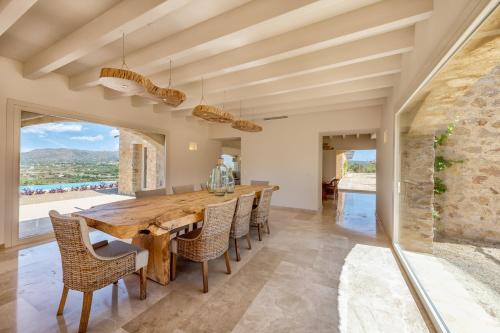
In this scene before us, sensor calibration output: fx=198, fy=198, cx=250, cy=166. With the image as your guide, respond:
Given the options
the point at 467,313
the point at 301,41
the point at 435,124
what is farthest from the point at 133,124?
the point at 467,313

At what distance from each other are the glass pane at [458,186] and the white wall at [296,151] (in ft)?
6.40

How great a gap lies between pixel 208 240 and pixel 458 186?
2.67 metres

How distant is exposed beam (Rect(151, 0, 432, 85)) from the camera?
1779 mm

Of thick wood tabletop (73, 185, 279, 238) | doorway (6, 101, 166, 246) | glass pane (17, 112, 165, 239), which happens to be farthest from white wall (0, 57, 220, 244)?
thick wood tabletop (73, 185, 279, 238)

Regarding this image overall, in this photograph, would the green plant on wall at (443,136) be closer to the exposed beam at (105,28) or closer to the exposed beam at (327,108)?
the exposed beam at (327,108)

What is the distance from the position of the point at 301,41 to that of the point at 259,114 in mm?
3335

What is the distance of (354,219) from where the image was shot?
14.9 feet

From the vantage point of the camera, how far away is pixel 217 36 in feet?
6.72

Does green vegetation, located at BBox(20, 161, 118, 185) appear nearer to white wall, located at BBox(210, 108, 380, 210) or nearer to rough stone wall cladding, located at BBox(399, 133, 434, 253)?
white wall, located at BBox(210, 108, 380, 210)

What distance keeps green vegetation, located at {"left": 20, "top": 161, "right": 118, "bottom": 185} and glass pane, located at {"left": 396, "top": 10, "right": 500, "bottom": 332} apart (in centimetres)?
559

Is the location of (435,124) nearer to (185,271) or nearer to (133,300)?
(185,271)

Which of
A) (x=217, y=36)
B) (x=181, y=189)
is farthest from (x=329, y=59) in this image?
(x=181, y=189)

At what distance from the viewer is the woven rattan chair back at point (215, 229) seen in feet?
6.17

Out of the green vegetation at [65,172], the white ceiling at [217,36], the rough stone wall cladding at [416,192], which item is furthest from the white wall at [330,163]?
the green vegetation at [65,172]
